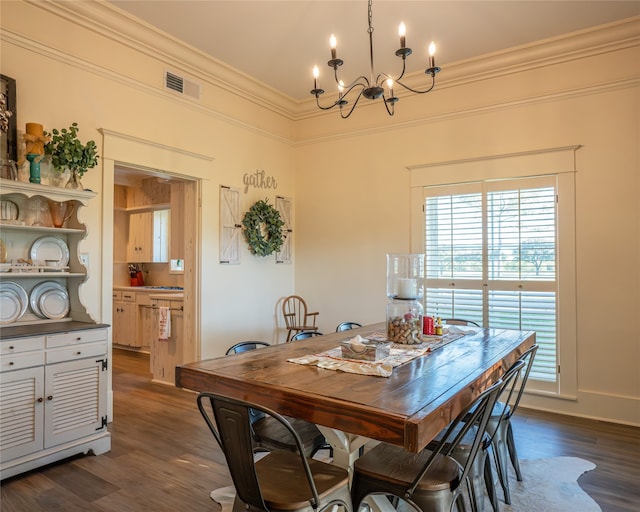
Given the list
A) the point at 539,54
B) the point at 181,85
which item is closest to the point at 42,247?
the point at 181,85

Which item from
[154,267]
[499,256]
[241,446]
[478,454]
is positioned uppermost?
[499,256]

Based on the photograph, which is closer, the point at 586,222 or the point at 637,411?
the point at 637,411

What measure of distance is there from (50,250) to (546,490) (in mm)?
3596

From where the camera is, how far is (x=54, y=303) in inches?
122

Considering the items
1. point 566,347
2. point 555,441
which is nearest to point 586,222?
point 566,347

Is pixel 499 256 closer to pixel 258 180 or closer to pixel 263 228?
pixel 263 228

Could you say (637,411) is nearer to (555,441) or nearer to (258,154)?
(555,441)

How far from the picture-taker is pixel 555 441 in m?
3.19

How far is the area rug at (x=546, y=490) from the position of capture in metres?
2.31

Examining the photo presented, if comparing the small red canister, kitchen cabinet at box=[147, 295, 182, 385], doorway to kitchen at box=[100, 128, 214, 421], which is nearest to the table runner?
the small red canister

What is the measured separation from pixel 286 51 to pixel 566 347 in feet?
12.3

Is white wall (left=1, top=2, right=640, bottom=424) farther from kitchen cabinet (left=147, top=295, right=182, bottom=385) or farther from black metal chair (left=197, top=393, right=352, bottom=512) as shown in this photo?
black metal chair (left=197, top=393, right=352, bottom=512)

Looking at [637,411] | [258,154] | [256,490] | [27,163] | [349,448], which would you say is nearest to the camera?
[256,490]

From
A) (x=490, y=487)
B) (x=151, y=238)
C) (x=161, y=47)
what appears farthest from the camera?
(x=151, y=238)
